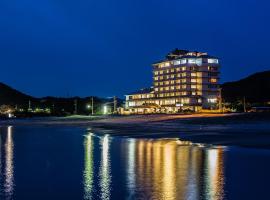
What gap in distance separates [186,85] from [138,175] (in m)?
125

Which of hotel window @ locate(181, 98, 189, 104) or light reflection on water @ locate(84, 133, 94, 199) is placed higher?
hotel window @ locate(181, 98, 189, 104)

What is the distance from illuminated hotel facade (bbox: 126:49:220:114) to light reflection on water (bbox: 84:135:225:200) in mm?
109231

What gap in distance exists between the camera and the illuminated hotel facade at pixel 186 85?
467 feet

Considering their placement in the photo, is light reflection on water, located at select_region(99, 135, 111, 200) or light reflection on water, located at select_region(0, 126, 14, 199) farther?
light reflection on water, located at select_region(0, 126, 14, 199)

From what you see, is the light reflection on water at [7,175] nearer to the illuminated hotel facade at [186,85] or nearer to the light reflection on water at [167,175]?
the light reflection on water at [167,175]

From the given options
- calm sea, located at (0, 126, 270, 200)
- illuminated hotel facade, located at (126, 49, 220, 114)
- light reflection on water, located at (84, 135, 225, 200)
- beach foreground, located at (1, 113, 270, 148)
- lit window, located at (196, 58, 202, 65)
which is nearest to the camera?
light reflection on water, located at (84, 135, 225, 200)

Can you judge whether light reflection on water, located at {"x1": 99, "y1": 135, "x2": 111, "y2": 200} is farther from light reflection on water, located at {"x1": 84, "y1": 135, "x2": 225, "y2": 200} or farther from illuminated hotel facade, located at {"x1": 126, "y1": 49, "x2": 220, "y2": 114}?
illuminated hotel facade, located at {"x1": 126, "y1": 49, "x2": 220, "y2": 114}

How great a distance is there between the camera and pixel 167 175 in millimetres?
20500

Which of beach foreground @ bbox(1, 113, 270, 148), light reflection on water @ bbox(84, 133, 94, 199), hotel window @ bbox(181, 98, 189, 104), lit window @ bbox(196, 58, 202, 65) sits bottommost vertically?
light reflection on water @ bbox(84, 133, 94, 199)

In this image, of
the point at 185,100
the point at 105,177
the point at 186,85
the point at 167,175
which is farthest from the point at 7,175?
the point at 186,85

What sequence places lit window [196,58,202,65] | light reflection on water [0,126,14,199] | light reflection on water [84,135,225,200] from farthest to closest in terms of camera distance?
lit window [196,58,202,65], light reflection on water [0,126,14,199], light reflection on water [84,135,225,200]

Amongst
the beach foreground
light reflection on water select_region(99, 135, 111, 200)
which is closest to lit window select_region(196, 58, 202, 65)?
the beach foreground

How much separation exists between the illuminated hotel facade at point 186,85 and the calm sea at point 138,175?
10931 cm

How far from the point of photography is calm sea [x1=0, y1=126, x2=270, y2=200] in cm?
1634
